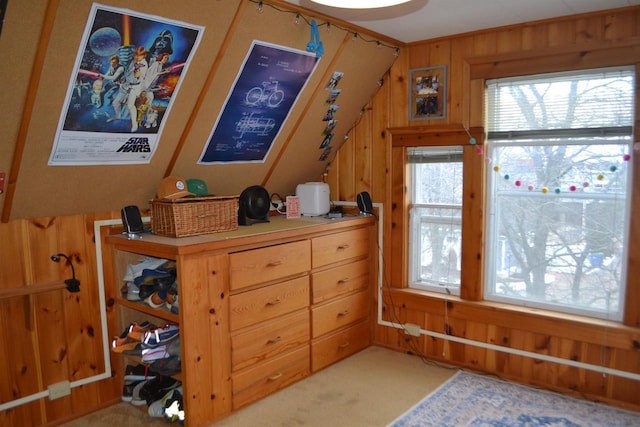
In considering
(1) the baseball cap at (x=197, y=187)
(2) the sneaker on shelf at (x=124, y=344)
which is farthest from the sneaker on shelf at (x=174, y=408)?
(1) the baseball cap at (x=197, y=187)

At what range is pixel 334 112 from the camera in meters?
3.44

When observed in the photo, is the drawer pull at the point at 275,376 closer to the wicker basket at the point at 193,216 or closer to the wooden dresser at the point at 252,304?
the wooden dresser at the point at 252,304

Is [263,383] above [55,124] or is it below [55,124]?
below

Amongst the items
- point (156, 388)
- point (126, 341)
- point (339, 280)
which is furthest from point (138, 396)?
point (339, 280)

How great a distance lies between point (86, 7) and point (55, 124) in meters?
0.56

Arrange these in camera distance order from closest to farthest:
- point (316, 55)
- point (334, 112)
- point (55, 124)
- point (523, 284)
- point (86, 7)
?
point (86, 7), point (55, 124), point (316, 55), point (523, 284), point (334, 112)

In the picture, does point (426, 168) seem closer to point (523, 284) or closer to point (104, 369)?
point (523, 284)

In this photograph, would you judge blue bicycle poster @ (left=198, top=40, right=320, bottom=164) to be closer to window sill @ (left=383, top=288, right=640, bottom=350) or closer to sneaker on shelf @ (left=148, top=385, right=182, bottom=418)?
sneaker on shelf @ (left=148, top=385, right=182, bottom=418)

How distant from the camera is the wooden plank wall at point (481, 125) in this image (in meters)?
2.75

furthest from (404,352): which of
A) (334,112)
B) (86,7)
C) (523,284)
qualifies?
(86,7)

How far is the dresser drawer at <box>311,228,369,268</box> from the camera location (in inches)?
126

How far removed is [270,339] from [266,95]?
1.42m

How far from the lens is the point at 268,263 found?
2.86 meters

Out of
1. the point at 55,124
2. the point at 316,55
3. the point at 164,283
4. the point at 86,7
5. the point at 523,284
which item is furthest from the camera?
the point at 523,284
